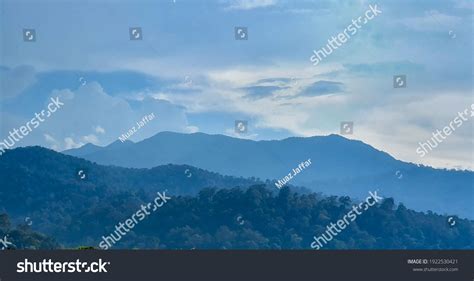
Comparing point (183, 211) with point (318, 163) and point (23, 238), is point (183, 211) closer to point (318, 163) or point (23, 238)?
point (318, 163)

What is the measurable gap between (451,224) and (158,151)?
23.2 m

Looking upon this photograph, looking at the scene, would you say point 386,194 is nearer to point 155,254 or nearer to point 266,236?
point 266,236

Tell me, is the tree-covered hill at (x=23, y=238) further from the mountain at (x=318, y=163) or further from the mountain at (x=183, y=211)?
the mountain at (x=318, y=163)

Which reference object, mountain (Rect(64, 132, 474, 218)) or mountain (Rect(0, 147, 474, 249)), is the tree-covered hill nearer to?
mountain (Rect(0, 147, 474, 249))

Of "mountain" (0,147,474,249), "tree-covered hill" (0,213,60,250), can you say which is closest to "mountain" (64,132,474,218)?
"mountain" (0,147,474,249)

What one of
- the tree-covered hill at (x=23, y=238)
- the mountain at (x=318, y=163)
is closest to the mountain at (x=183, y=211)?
the mountain at (x=318, y=163)

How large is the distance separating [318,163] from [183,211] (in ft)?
37.7

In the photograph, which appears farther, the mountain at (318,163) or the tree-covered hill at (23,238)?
the mountain at (318,163)

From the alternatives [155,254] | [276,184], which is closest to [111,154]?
[276,184]

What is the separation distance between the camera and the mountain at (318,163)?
5422cm

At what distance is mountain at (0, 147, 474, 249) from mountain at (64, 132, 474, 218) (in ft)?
3.88

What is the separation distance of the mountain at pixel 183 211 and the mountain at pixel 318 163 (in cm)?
118

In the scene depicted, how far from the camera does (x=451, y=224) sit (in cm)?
6116

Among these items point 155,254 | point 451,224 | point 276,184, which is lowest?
point 451,224
